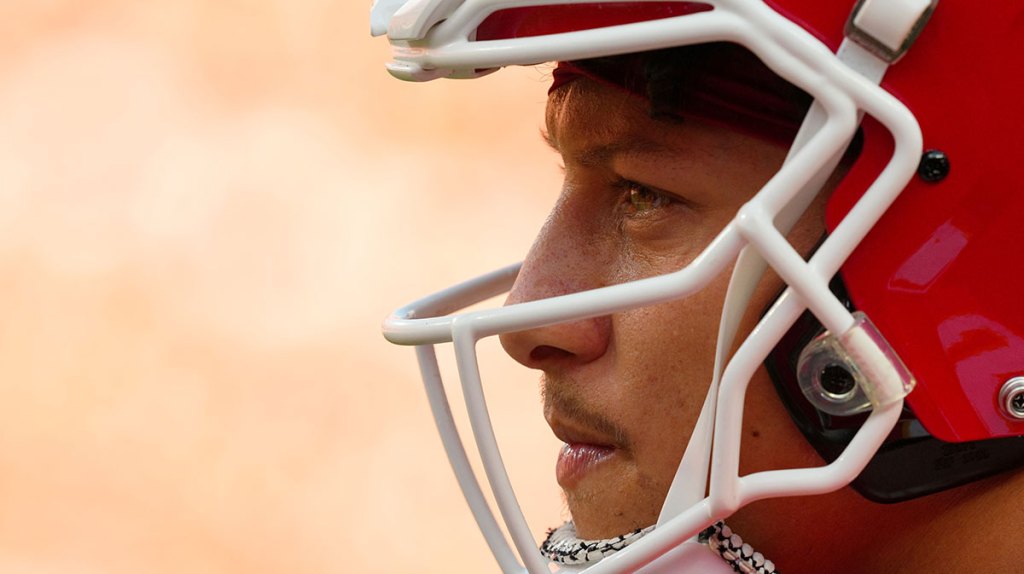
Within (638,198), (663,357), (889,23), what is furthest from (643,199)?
(889,23)

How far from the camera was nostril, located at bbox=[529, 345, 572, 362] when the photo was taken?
895 mm

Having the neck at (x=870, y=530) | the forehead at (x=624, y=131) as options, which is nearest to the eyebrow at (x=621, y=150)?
the forehead at (x=624, y=131)

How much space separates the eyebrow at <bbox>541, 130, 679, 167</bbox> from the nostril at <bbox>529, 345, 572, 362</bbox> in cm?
13

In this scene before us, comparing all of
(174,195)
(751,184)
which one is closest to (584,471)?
(751,184)

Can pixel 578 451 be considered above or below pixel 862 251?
below

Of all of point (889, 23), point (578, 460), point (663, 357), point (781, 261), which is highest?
point (889, 23)

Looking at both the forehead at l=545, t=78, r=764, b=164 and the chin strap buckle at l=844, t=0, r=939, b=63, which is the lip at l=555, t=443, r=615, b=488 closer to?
the forehead at l=545, t=78, r=764, b=164

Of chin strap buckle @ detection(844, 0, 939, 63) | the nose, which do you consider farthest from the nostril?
chin strap buckle @ detection(844, 0, 939, 63)

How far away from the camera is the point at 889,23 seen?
718 mm

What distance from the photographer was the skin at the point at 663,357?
0.82 metres

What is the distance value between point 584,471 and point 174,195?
5.46 feet

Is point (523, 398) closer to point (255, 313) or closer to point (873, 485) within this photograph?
point (255, 313)

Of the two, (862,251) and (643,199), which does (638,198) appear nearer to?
(643,199)

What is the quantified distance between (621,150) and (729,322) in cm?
14
